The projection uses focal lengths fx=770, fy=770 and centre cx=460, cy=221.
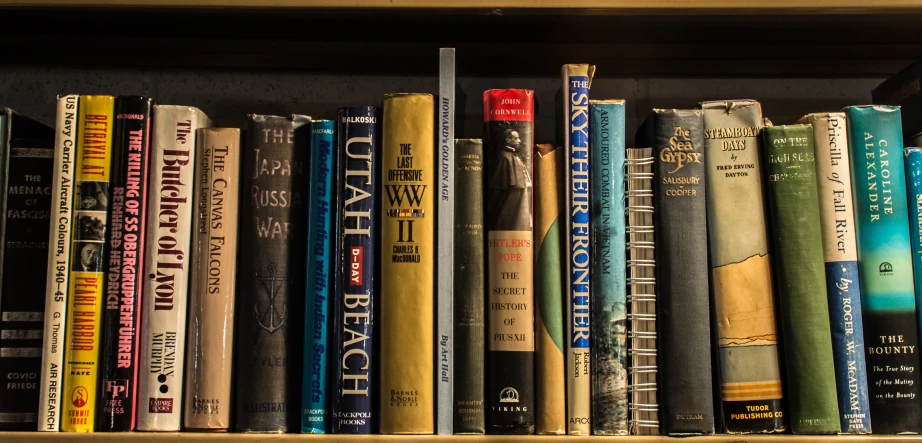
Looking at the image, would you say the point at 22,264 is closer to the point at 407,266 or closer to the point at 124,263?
the point at 124,263

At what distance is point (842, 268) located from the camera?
0.74 m

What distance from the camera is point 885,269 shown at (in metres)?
0.74

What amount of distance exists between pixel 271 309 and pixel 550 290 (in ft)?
0.88

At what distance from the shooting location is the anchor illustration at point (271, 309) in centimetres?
74

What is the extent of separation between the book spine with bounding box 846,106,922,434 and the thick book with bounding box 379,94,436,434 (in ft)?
1.37

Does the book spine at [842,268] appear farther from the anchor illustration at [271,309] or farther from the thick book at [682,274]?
the anchor illustration at [271,309]

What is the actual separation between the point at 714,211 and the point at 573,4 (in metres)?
0.24

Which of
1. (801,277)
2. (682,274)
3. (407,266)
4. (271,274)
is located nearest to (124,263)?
(271,274)

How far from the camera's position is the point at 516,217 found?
74 cm

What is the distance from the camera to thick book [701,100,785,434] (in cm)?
72

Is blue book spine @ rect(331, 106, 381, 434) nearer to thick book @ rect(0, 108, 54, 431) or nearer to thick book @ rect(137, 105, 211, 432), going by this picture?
thick book @ rect(137, 105, 211, 432)

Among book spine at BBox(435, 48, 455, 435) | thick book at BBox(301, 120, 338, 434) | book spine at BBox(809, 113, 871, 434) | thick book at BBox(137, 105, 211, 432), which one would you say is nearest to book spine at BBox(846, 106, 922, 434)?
book spine at BBox(809, 113, 871, 434)

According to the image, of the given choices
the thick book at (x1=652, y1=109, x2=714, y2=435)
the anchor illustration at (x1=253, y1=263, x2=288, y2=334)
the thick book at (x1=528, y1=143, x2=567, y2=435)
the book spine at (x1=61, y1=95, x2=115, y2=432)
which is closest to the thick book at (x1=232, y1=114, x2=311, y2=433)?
the anchor illustration at (x1=253, y1=263, x2=288, y2=334)

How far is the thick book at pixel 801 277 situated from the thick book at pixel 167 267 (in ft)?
1.87
